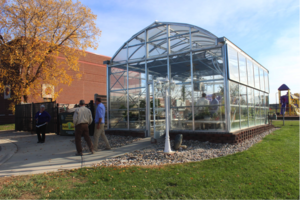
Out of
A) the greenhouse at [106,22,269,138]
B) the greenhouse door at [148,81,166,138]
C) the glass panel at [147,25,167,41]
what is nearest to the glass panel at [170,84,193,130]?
the greenhouse at [106,22,269,138]

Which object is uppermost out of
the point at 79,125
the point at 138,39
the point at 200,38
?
the point at 138,39

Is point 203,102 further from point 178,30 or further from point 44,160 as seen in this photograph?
point 44,160

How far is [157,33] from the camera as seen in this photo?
11.0 meters

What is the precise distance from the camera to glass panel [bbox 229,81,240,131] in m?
9.00

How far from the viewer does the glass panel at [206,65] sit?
966cm

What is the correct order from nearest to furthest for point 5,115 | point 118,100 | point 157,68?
point 118,100 < point 157,68 < point 5,115

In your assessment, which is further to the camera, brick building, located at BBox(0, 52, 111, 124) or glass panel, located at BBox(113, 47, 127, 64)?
brick building, located at BBox(0, 52, 111, 124)

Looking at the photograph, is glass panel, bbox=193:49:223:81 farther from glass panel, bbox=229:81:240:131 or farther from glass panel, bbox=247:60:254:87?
glass panel, bbox=247:60:254:87

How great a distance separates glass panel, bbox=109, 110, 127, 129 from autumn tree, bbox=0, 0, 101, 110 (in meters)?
6.86

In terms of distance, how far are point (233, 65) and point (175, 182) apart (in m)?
6.42

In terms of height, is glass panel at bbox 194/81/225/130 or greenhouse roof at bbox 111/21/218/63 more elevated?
greenhouse roof at bbox 111/21/218/63

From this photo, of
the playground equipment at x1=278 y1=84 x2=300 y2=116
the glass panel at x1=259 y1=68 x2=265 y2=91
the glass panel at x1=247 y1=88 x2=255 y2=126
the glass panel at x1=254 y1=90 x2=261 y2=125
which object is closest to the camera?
the glass panel at x1=247 y1=88 x2=255 y2=126

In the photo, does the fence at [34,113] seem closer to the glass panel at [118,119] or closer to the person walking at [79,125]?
the glass panel at [118,119]

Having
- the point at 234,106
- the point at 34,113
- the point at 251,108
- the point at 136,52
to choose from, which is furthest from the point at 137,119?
the point at 34,113
